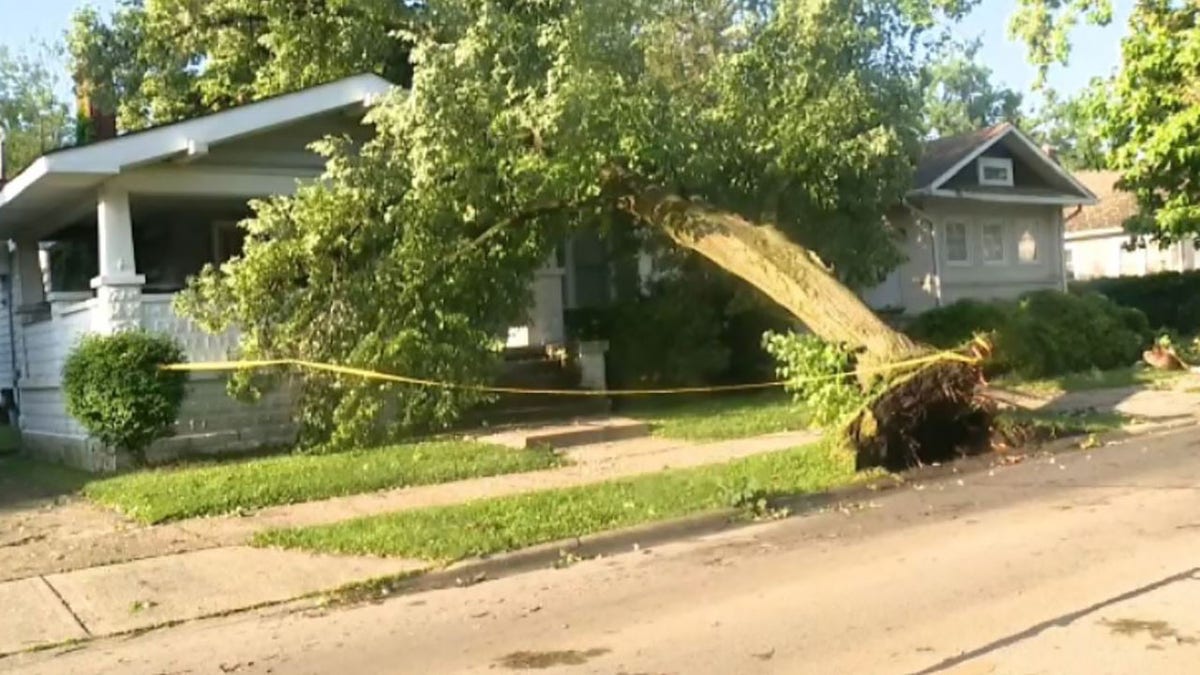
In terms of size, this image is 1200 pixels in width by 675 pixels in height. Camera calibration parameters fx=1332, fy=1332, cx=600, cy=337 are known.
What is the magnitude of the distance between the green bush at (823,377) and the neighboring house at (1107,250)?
94.0ft

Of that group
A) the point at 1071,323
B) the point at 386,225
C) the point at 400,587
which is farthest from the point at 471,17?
the point at 1071,323

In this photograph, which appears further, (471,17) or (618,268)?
(618,268)

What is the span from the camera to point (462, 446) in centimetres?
Answer: 1366

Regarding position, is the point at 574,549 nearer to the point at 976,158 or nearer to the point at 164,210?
the point at 164,210

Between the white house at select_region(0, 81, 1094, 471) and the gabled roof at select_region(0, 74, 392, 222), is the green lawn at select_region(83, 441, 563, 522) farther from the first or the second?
the gabled roof at select_region(0, 74, 392, 222)

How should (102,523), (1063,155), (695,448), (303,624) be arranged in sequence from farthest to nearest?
(1063,155)
(695,448)
(102,523)
(303,624)

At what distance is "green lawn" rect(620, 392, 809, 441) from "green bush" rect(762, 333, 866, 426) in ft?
5.80

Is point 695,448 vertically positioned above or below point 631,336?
below

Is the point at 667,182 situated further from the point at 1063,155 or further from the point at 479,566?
the point at 1063,155

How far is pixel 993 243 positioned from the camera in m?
28.8

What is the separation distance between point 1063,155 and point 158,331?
2501 inches

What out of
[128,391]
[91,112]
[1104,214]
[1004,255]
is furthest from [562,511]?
[1104,214]

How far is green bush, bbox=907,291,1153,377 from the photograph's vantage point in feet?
63.5

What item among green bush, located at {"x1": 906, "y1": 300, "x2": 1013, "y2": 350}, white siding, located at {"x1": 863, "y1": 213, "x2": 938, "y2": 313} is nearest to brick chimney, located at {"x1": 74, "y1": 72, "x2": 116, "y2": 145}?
green bush, located at {"x1": 906, "y1": 300, "x2": 1013, "y2": 350}
